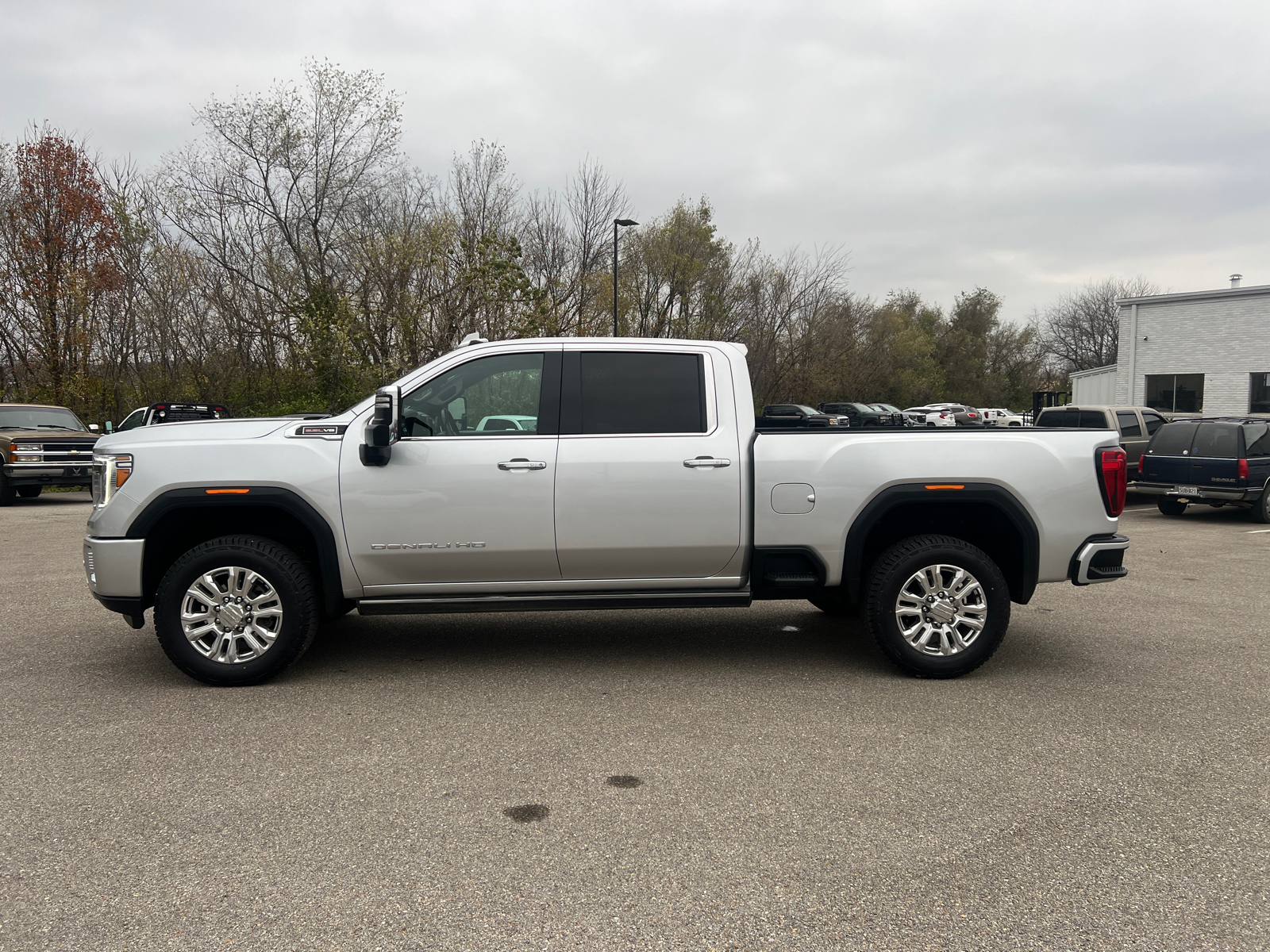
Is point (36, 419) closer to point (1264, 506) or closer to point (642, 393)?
point (642, 393)

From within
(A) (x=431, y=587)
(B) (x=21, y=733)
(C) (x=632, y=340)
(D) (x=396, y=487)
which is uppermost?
(C) (x=632, y=340)

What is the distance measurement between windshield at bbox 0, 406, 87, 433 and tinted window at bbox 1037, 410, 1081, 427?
1845 centimetres

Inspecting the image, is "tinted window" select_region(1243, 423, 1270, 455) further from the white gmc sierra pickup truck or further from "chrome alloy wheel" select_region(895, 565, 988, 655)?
"chrome alloy wheel" select_region(895, 565, 988, 655)

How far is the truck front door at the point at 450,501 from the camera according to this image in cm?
543

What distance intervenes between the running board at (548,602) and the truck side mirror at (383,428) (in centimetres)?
84

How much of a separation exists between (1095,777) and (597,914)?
7.90 ft

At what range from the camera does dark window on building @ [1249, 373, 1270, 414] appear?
105ft

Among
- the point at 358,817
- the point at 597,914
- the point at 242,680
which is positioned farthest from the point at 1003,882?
the point at 242,680

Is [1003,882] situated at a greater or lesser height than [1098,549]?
lesser

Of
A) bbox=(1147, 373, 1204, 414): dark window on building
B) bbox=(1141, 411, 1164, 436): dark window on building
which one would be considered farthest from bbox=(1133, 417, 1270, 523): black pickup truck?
bbox=(1147, 373, 1204, 414): dark window on building

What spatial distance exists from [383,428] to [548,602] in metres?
1.37

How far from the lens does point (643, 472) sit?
5.52 meters

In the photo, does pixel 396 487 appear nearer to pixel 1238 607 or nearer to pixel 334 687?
pixel 334 687

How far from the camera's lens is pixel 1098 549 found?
5.64m
